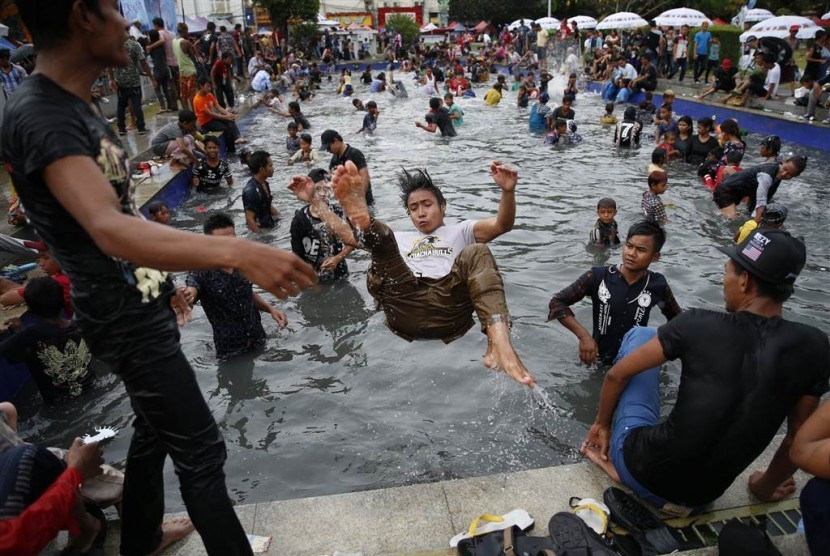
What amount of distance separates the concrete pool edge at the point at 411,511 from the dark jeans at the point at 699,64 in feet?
73.6

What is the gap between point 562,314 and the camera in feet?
16.6

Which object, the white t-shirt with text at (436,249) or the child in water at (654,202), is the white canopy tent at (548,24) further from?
the white t-shirt with text at (436,249)

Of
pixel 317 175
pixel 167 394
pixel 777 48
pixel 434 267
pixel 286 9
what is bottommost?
pixel 434 267

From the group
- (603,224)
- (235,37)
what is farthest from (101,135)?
(235,37)

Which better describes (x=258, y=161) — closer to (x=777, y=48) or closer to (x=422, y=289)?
(x=422, y=289)

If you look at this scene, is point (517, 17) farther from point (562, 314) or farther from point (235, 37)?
point (562, 314)

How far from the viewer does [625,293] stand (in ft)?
16.5

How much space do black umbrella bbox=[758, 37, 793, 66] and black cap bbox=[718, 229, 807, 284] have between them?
62.4 ft

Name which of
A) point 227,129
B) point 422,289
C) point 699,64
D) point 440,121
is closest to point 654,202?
point 422,289

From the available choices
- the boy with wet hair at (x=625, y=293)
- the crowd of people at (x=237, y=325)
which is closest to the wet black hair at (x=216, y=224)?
the crowd of people at (x=237, y=325)

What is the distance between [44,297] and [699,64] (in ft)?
79.6

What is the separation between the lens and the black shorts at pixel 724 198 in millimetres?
9273

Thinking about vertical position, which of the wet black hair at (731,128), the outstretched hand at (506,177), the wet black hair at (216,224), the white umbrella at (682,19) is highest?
the white umbrella at (682,19)

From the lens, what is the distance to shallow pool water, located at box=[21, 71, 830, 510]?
4.42 m
